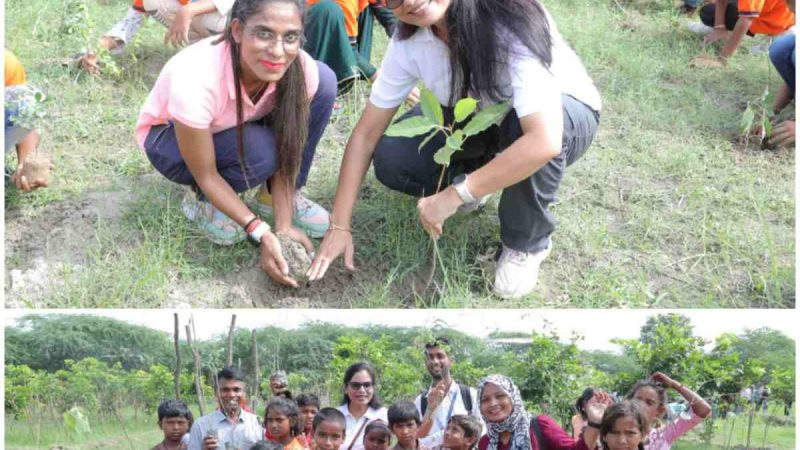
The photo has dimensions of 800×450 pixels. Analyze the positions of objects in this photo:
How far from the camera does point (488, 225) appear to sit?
3.15 m

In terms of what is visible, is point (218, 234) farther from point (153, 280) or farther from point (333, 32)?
point (333, 32)

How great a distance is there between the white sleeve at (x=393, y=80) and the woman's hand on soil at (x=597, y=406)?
3.38 feet

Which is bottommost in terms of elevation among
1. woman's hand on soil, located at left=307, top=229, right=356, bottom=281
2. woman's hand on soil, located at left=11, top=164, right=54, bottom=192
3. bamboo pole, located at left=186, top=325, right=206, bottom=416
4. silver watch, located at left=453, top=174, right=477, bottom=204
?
bamboo pole, located at left=186, top=325, right=206, bottom=416

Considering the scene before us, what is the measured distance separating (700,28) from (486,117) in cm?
240

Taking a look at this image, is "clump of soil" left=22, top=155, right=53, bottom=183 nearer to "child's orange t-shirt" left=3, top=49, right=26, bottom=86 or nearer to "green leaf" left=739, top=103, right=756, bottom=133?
"child's orange t-shirt" left=3, top=49, right=26, bottom=86

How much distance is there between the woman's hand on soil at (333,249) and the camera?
2895 millimetres

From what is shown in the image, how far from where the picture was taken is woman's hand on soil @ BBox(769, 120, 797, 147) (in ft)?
11.9

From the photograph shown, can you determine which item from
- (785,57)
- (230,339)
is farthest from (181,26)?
(785,57)

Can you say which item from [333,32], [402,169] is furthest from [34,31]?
[402,169]

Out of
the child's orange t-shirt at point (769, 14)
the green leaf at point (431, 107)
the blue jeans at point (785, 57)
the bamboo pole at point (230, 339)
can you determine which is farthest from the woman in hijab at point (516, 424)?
the child's orange t-shirt at point (769, 14)

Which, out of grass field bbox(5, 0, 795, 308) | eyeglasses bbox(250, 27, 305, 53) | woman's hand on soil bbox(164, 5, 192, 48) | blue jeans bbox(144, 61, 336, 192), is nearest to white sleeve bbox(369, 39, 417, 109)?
blue jeans bbox(144, 61, 336, 192)

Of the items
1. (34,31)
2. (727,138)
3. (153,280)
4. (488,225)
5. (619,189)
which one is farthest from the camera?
(34,31)

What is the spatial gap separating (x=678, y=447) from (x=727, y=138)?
4.03 ft

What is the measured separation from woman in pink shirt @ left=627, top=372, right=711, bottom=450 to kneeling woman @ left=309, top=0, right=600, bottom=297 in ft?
1.63
